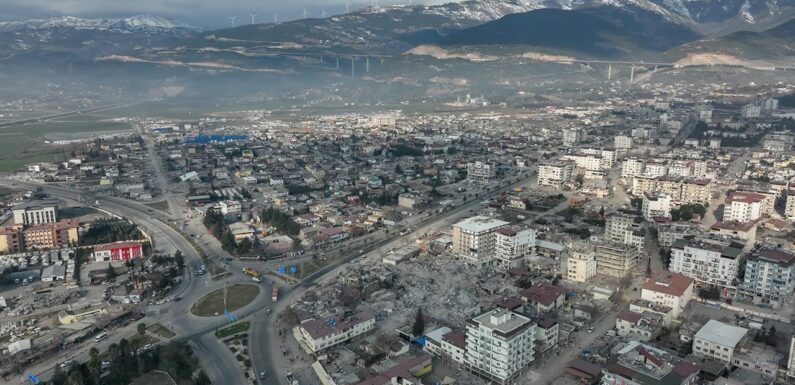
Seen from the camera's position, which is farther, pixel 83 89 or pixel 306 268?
→ pixel 83 89

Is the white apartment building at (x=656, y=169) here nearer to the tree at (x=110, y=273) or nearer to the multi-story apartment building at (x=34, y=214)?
the tree at (x=110, y=273)

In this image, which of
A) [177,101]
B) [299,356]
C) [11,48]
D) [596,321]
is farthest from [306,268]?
[11,48]

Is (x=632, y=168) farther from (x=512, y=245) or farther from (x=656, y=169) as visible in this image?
(x=512, y=245)

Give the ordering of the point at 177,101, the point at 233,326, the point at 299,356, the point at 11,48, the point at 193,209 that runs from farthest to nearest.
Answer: the point at 11,48 → the point at 177,101 → the point at 193,209 → the point at 233,326 → the point at 299,356

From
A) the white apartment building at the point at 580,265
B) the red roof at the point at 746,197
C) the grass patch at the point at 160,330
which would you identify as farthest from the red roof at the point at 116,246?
the red roof at the point at 746,197

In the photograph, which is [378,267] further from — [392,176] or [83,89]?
[83,89]

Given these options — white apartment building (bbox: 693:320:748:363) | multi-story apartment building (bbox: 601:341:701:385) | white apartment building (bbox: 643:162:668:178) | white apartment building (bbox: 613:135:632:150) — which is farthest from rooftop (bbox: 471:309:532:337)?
white apartment building (bbox: 613:135:632:150)

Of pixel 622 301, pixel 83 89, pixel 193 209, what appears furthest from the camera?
pixel 83 89

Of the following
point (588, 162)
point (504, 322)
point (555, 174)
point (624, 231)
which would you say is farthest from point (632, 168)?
point (504, 322)
